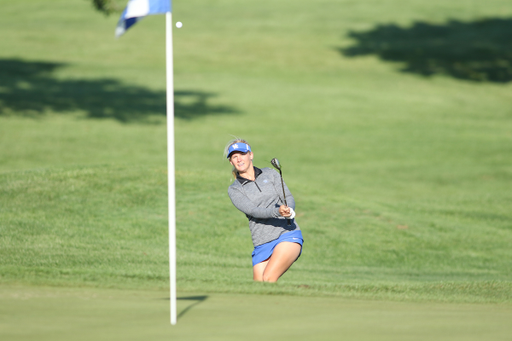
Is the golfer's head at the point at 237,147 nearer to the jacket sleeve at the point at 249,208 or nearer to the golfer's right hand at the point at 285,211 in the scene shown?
the jacket sleeve at the point at 249,208

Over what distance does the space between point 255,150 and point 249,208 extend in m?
14.1

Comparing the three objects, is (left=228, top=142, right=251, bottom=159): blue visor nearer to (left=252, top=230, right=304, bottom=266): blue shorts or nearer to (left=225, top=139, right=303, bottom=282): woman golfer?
(left=225, top=139, right=303, bottom=282): woman golfer

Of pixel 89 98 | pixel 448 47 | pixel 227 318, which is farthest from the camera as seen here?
pixel 448 47

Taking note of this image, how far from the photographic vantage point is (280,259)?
→ 22.7ft

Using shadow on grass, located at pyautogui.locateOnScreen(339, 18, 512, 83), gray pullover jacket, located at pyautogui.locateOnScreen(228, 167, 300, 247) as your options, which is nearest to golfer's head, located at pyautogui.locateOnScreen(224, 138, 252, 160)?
gray pullover jacket, located at pyautogui.locateOnScreen(228, 167, 300, 247)

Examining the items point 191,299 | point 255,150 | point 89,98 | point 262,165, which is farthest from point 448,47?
point 191,299

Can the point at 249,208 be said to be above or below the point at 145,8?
below

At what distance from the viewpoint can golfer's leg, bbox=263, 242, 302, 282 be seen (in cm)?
693

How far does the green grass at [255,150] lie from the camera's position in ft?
31.6

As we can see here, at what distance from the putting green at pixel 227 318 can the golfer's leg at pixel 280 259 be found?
0.63m

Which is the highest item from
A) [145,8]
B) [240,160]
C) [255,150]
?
[145,8]

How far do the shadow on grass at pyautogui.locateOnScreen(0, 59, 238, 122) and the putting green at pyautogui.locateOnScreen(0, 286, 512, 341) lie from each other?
18971 mm

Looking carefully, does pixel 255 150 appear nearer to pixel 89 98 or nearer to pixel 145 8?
pixel 89 98

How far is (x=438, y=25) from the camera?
45.6 metres
